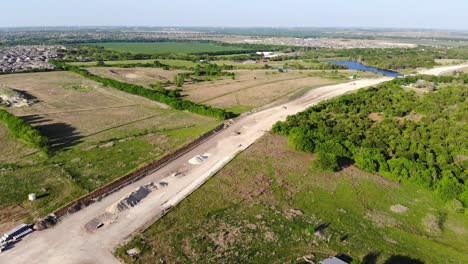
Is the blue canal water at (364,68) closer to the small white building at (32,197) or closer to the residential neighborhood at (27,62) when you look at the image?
the residential neighborhood at (27,62)

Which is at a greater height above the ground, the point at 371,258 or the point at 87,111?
the point at 87,111

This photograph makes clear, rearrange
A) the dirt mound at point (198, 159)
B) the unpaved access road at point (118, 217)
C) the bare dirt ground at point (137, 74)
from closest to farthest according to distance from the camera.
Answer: the unpaved access road at point (118, 217), the dirt mound at point (198, 159), the bare dirt ground at point (137, 74)

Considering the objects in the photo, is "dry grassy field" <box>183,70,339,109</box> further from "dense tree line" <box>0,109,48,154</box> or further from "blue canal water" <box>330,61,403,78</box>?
"blue canal water" <box>330,61,403,78</box>

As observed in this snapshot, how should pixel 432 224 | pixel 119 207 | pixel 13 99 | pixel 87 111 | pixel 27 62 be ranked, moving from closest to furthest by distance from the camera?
pixel 432 224, pixel 119 207, pixel 87 111, pixel 13 99, pixel 27 62

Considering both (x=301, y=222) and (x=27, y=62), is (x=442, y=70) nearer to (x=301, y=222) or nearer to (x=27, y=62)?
(x=301, y=222)

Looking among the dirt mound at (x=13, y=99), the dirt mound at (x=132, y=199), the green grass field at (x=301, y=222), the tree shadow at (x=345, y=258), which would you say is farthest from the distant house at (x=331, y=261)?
the dirt mound at (x=13, y=99)

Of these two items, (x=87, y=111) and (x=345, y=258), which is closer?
(x=345, y=258)

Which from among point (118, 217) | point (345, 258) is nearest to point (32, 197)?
point (118, 217)
